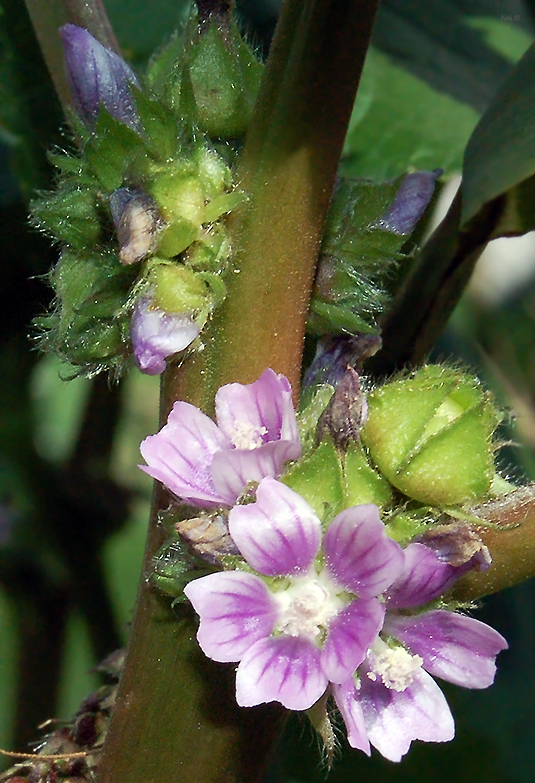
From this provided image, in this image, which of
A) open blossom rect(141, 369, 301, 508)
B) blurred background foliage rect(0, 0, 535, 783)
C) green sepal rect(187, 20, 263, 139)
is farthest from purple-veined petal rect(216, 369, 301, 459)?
blurred background foliage rect(0, 0, 535, 783)

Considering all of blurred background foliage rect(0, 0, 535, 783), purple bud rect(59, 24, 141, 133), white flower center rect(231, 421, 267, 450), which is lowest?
blurred background foliage rect(0, 0, 535, 783)

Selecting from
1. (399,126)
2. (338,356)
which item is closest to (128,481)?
(399,126)

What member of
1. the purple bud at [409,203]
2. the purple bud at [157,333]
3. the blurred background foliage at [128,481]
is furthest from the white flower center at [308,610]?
the blurred background foliage at [128,481]

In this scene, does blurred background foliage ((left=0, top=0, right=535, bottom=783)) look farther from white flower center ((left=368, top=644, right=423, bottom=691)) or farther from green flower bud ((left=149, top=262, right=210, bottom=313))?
white flower center ((left=368, top=644, right=423, bottom=691))

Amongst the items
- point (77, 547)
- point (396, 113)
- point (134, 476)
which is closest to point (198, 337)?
point (396, 113)

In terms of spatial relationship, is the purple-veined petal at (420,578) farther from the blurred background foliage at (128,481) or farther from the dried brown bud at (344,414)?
the blurred background foliage at (128,481)

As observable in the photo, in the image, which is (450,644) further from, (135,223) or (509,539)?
(135,223)
